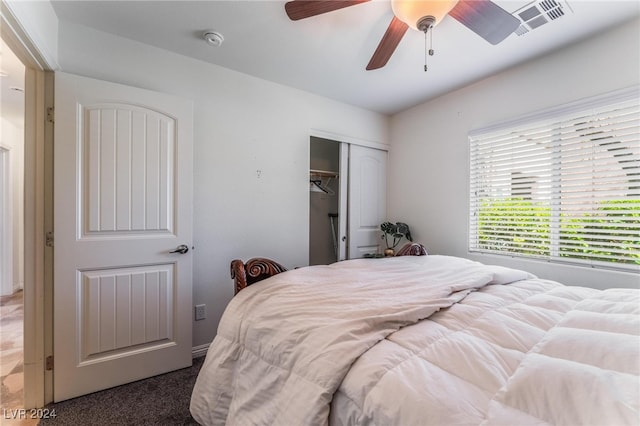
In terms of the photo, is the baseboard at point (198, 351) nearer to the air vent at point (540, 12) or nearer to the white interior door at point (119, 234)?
the white interior door at point (119, 234)

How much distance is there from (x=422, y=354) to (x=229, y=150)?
2.26 m

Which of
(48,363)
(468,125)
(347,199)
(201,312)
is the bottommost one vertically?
(48,363)

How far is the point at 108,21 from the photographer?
190 cm

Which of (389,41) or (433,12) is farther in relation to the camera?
(389,41)

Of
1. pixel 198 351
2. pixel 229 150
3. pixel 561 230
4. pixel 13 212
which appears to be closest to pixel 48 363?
pixel 198 351

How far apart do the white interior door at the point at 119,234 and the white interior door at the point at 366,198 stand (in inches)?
74.1

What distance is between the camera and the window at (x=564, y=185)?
196cm

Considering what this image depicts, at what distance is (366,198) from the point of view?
11.6 feet

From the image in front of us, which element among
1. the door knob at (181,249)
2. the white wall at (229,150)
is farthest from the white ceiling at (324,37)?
the door knob at (181,249)

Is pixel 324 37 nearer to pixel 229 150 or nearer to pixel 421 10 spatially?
pixel 421 10

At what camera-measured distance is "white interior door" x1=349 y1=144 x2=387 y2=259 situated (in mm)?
3410

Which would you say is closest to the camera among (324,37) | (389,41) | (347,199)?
(389,41)

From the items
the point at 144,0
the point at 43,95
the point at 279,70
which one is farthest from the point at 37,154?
the point at 279,70

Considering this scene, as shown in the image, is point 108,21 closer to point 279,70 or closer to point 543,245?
point 279,70
